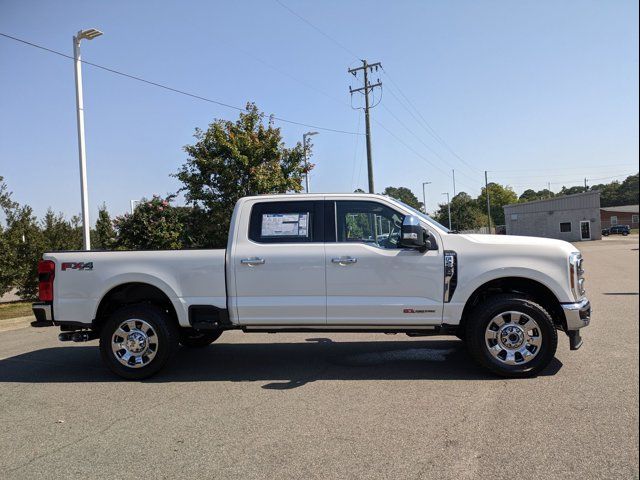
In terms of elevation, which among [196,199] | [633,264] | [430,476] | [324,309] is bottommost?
[430,476]

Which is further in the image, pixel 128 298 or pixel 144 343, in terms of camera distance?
pixel 128 298

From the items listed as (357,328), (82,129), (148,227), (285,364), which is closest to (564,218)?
(148,227)

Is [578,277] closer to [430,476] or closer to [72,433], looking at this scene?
[430,476]

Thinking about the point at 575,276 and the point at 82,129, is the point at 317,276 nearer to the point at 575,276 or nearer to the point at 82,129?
the point at 575,276

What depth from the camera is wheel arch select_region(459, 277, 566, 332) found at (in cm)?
573

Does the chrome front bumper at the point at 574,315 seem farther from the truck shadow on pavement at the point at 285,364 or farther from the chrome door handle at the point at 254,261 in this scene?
the chrome door handle at the point at 254,261

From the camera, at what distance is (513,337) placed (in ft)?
18.1

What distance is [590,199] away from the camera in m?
57.2

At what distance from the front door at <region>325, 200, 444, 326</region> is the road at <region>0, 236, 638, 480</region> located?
0.71m

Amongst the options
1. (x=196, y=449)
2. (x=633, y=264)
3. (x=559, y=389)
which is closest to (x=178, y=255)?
(x=196, y=449)

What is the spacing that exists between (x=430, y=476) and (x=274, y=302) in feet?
9.44

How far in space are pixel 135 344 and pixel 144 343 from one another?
0.11 meters

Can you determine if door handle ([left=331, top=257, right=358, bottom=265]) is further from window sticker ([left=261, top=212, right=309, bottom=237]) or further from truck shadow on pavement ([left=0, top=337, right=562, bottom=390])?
truck shadow on pavement ([left=0, top=337, right=562, bottom=390])

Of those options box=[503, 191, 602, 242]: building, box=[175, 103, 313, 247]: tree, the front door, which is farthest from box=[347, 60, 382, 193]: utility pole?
box=[503, 191, 602, 242]: building
